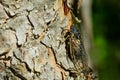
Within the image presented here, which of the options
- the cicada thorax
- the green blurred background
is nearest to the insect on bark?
the cicada thorax

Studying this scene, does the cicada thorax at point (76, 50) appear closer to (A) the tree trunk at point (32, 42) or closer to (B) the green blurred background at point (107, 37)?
(A) the tree trunk at point (32, 42)

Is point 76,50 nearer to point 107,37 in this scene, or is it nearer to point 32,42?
point 32,42

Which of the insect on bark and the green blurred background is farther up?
the green blurred background

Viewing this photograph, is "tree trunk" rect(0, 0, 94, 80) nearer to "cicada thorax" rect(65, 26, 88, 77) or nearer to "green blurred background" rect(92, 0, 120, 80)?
"cicada thorax" rect(65, 26, 88, 77)

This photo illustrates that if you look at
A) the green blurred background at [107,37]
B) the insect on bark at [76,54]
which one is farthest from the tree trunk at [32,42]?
the green blurred background at [107,37]

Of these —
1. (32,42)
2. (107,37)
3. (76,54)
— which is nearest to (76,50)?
(76,54)

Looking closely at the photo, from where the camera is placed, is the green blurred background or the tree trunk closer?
the tree trunk

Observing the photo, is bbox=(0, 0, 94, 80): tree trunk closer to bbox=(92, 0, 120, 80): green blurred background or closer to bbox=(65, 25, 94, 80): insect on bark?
bbox=(65, 25, 94, 80): insect on bark
